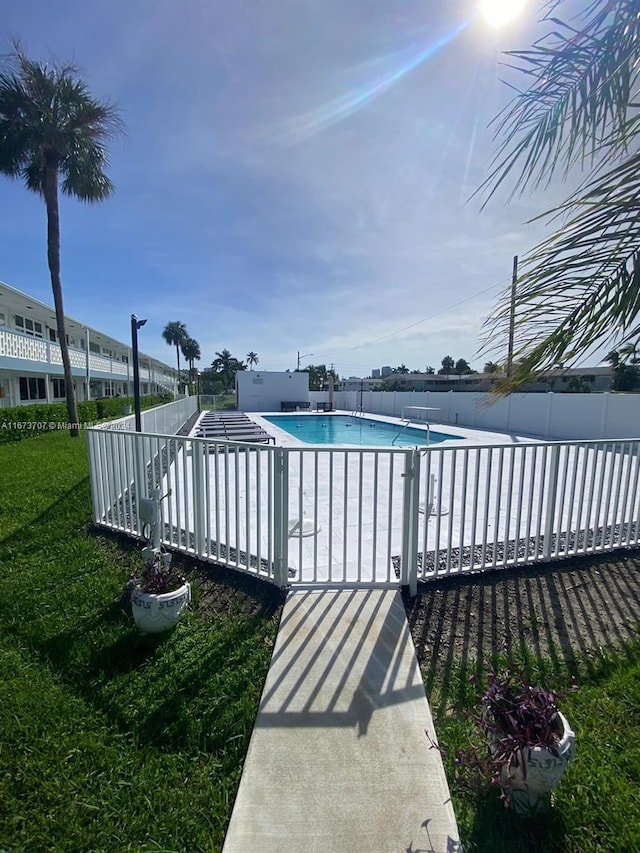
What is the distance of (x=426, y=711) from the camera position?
6.44ft

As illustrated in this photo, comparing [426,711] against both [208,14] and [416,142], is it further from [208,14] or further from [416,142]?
[208,14]

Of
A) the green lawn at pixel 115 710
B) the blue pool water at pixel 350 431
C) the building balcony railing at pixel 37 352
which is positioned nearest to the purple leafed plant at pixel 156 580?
the green lawn at pixel 115 710

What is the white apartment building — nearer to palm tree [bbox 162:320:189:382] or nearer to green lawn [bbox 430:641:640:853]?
green lawn [bbox 430:641:640:853]

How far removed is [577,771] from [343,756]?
1.03 m

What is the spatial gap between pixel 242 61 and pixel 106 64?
90.7 inches

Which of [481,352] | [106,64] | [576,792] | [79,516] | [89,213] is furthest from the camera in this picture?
[89,213]

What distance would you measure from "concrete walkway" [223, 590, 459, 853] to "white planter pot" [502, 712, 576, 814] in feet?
0.92

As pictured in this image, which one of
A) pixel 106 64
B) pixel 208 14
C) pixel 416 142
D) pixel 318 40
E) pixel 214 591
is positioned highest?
pixel 106 64

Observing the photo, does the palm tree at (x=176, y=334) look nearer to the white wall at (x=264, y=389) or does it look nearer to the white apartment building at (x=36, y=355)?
the white apartment building at (x=36, y=355)

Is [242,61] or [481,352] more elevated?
[242,61]

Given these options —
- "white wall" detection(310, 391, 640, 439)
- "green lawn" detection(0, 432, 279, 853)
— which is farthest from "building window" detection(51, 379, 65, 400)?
"green lawn" detection(0, 432, 279, 853)

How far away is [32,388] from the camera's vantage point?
20.0 metres

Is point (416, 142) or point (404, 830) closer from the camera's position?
point (404, 830)

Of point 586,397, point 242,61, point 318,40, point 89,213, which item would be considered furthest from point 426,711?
point 89,213
